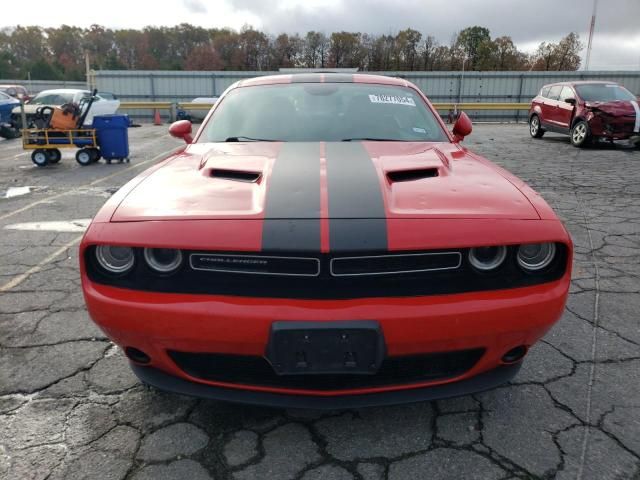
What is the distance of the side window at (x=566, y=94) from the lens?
37.6 feet

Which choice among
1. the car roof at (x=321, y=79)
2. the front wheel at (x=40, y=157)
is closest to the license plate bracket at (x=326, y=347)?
the car roof at (x=321, y=79)

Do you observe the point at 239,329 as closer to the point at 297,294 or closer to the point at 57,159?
the point at 297,294

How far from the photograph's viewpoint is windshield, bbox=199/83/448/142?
9.14 ft

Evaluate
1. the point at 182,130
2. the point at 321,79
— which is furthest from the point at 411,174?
the point at 182,130

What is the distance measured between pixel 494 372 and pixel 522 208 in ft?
2.01

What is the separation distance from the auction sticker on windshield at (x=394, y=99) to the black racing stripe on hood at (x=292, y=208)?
1.14 m

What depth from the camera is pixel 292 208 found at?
1.69 metres

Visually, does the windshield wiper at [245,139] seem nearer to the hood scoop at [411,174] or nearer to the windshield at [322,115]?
the windshield at [322,115]

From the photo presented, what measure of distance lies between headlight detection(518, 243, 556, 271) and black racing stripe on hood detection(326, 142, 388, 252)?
21.2 inches

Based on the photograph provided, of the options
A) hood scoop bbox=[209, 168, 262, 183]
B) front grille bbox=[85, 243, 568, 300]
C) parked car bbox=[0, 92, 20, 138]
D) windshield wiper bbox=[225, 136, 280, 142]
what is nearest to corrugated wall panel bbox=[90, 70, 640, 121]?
parked car bbox=[0, 92, 20, 138]

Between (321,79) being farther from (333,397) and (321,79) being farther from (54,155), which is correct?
(54,155)

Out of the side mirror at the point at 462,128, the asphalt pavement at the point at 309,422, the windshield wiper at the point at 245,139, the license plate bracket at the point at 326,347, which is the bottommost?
the asphalt pavement at the point at 309,422

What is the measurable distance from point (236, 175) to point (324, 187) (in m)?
0.45

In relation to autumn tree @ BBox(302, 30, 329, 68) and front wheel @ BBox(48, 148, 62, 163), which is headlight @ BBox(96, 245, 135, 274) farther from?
autumn tree @ BBox(302, 30, 329, 68)
